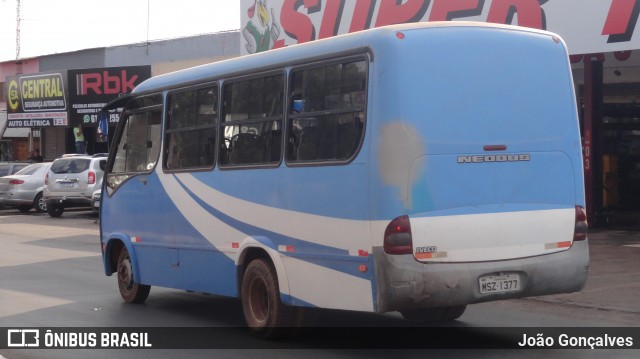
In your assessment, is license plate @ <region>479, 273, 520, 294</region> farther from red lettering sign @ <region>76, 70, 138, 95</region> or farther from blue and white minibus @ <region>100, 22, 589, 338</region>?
red lettering sign @ <region>76, 70, 138, 95</region>

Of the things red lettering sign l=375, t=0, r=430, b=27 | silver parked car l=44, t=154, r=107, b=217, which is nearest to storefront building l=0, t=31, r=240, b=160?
silver parked car l=44, t=154, r=107, b=217

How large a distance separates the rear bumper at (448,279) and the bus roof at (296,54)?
183cm

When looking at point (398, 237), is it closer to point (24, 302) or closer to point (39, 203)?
point (24, 302)

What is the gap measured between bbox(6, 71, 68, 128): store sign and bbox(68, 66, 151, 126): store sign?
0.57 meters

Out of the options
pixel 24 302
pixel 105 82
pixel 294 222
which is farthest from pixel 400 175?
pixel 105 82

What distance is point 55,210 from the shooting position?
31625 mm

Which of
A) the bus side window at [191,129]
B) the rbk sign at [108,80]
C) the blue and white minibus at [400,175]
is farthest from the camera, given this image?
the rbk sign at [108,80]

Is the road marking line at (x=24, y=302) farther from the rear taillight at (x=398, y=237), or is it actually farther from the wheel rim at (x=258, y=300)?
the rear taillight at (x=398, y=237)

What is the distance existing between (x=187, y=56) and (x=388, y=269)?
36289 millimetres

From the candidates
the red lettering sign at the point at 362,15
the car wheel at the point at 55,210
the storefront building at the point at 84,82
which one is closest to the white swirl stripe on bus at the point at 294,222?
the red lettering sign at the point at 362,15

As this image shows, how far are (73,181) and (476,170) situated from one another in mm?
23969

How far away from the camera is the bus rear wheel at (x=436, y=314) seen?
10.4 meters

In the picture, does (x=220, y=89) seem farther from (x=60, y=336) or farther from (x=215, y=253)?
(x=60, y=336)

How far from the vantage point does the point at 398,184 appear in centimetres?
820
